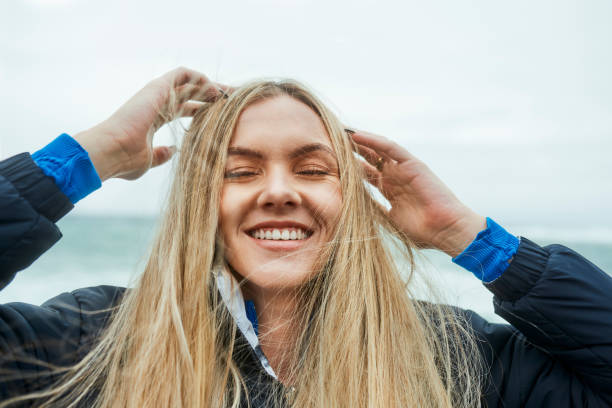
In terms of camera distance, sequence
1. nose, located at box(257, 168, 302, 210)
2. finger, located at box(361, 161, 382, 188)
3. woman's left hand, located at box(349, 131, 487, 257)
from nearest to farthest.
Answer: nose, located at box(257, 168, 302, 210)
woman's left hand, located at box(349, 131, 487, 257)
finger, located at box(361, 161, 382, 188)

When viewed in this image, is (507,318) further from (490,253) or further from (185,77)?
(185,77)

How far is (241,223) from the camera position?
1.99 meters

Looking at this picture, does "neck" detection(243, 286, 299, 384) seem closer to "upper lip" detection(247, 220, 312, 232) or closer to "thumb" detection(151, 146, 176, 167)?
"upper lip" detection(247, 220, 312, 232)

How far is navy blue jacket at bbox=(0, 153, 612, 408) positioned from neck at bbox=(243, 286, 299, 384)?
8.5 inches

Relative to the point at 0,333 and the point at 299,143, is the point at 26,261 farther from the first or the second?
the point at 299,143

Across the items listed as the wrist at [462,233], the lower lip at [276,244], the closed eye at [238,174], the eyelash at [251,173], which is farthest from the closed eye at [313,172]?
the wrist at [462,233]

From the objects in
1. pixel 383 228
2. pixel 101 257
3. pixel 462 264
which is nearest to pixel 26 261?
pixel 383 228

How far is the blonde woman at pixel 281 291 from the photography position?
1719 mm

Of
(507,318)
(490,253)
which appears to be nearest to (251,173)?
(490,253)

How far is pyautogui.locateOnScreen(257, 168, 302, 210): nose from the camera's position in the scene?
190 cm

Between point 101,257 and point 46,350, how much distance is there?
16.2 metres

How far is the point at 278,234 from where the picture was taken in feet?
6.48

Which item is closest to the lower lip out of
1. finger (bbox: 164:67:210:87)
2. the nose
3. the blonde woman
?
the blonde woman

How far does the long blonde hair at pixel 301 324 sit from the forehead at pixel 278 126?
0.05 meters
